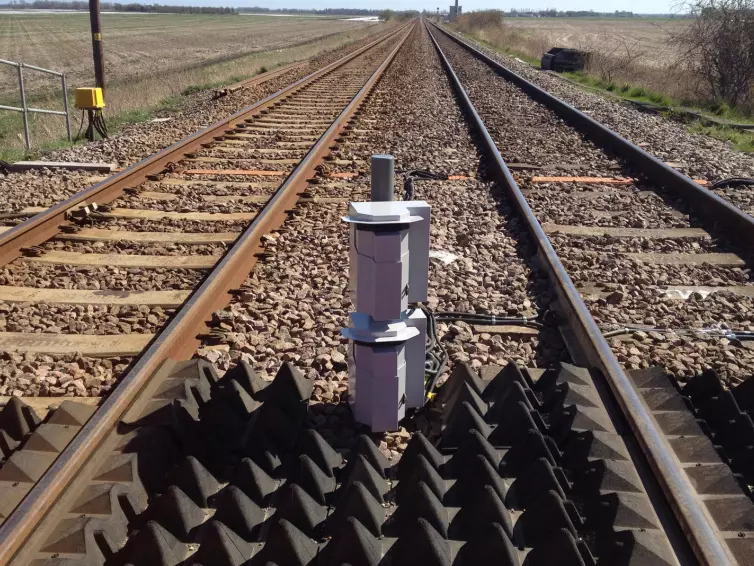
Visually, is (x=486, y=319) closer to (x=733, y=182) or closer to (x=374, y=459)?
(x=374, y=459)

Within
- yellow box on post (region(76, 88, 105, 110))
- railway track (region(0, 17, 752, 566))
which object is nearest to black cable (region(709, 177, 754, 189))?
railway track (region(0, 17, 752, 566))

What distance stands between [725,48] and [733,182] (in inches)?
391

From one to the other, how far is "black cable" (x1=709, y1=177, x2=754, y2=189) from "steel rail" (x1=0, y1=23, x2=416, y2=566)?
171 inches

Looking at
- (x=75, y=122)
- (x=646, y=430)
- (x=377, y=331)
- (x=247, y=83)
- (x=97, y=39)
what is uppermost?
(x=97, y=39)

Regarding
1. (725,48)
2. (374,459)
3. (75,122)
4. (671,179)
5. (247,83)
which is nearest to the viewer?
(374,459)

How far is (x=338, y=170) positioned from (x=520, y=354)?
15.3 feet

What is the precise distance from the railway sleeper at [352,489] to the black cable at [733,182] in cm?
521

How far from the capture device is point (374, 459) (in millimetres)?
2645

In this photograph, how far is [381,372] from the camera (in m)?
2.92

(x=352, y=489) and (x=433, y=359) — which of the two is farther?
(x=433, y=359)

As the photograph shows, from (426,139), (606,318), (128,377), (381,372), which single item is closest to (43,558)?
(128,377)

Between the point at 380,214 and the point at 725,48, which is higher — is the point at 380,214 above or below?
below

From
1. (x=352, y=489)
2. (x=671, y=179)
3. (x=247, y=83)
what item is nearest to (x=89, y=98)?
(x=247, y=83)

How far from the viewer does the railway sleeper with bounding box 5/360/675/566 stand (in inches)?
84.4
